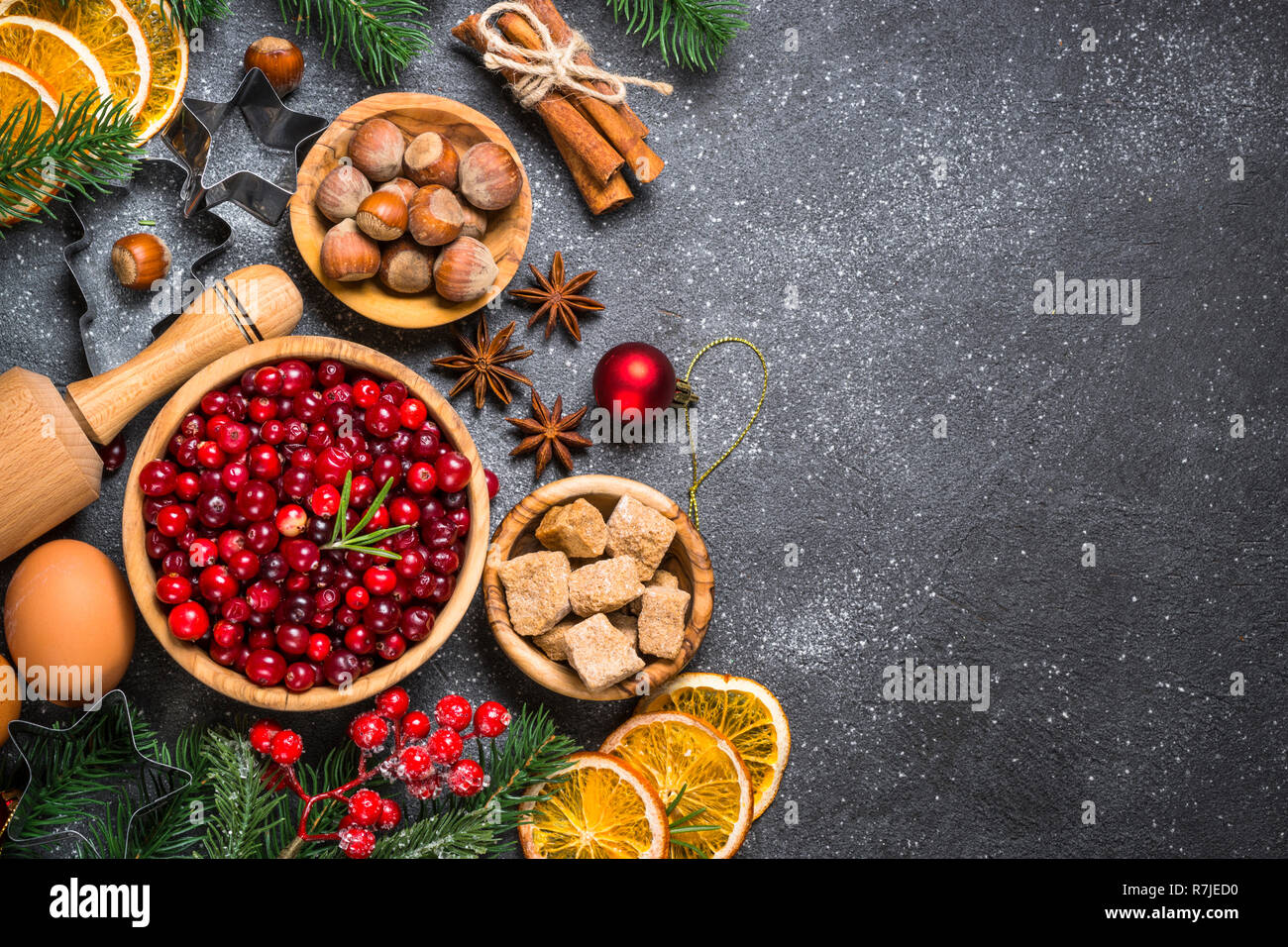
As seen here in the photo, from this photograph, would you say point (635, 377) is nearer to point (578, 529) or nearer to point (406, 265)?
point (578, 529)

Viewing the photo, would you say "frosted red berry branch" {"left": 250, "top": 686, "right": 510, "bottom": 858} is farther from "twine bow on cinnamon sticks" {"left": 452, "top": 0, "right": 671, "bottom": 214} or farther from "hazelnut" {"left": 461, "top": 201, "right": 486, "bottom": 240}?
"twine bow on cinnamon sticks" {"left": 452, "top": 0, "right": 671, "bottom": 214}

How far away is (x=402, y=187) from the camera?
1832 mm

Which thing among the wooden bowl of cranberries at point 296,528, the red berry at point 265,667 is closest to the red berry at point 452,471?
the wooden bowl of cranberries at point 296,528

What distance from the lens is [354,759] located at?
1954mm

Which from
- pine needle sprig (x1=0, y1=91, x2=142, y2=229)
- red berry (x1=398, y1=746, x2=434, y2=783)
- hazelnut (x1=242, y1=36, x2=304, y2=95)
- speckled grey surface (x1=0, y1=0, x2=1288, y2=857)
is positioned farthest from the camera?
speckled grey surface (x1=0, y1=0, x2=1288, y2=857)

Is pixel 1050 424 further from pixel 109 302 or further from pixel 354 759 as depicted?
pixel 109 302

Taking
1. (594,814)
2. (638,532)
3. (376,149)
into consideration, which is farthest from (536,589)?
(376,149)

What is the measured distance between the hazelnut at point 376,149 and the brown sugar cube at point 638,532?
0.84 meters

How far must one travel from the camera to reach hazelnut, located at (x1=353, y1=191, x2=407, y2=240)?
177 cm

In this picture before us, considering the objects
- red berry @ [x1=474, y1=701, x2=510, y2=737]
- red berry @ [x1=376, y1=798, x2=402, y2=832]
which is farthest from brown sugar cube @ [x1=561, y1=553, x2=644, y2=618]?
red berry @ [x1=376, y1=798, x2=402, y2=832]

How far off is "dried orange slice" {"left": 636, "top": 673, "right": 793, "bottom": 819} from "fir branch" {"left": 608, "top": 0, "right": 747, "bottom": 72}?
1.41 m

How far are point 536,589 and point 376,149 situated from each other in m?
0.95

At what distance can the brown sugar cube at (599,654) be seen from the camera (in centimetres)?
177

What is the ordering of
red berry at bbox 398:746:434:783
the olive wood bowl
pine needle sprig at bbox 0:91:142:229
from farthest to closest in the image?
the olive wood bowl → red berry at bbox 398:746:434:783 → pine needle sprig at bbox 0:91:142:229
